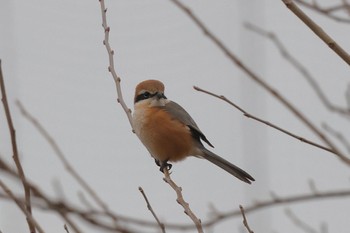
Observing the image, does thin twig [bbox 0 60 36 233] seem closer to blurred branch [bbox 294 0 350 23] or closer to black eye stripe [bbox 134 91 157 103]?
blurred branch [bbox 294 0 350 23]

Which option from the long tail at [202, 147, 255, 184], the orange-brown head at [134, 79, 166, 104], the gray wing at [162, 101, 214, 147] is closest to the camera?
the long tail at [202, 147, 255, 184]

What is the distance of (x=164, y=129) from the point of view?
3.52 metres

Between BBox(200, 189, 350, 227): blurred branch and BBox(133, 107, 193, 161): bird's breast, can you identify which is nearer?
BBox(200, 189, 350, 227): blurred branch

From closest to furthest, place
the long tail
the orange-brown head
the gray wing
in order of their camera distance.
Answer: the long tail → the orange-brown head → the gray wing

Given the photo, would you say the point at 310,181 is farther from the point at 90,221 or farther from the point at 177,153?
the point at 177,153

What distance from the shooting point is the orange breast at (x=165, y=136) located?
3.42 m

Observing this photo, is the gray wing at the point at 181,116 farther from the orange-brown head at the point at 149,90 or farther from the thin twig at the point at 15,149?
the thin twig at the point at 15,149

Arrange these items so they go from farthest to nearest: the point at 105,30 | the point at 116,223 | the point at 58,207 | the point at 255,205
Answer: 1. the point at 105,30
2. the point at 255,205
3. the point at 116,223
4. the point at 58,207

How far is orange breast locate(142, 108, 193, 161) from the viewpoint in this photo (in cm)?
342

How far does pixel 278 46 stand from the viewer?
2076mm

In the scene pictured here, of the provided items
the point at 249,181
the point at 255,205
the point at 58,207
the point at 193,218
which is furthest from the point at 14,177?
the point at 249,181

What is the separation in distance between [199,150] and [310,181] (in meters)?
1.49

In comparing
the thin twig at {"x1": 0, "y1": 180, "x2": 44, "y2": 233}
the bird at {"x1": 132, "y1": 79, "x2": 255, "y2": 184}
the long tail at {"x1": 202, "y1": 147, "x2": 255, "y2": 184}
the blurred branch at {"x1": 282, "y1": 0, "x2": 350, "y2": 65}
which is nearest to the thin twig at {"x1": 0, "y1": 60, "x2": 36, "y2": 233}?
the thin twig at {"x1": 0, "y1": 180, "x2": 44, "y2": 233}

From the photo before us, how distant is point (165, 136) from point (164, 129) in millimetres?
57
